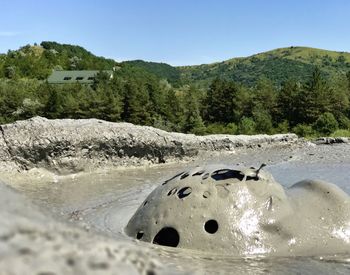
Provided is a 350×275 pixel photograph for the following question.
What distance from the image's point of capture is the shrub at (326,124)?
35.5 m

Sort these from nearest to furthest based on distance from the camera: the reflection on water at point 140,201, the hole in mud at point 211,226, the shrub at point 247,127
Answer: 1. the reflection on water at point 140,201
2. the hole in mud at point 211,226
3. the shrub at point 247,127

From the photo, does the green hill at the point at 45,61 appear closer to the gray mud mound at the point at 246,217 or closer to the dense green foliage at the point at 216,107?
the dense green foliage at the point at 216,107

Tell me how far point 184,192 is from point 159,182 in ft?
24.4

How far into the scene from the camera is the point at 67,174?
1562 centimetres

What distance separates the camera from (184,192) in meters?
6.48

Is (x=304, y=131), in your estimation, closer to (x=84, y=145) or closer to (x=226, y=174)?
(x=84, y=145)

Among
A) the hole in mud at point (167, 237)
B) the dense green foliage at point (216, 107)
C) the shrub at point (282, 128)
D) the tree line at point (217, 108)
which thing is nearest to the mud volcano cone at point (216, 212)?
the hole in mud at point (167, 237)

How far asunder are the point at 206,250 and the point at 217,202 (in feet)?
1.94

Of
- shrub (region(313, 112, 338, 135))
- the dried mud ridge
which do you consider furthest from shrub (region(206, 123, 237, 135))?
the dried mud ridge

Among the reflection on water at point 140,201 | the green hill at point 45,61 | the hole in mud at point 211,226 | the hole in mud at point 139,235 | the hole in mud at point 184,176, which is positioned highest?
the green hill at point 45,61

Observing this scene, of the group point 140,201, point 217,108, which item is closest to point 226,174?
point 140,201

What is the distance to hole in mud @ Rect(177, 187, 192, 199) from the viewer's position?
6.43m

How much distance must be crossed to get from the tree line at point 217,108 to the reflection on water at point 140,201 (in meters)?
20.5

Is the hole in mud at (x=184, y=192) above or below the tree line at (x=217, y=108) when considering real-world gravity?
below
